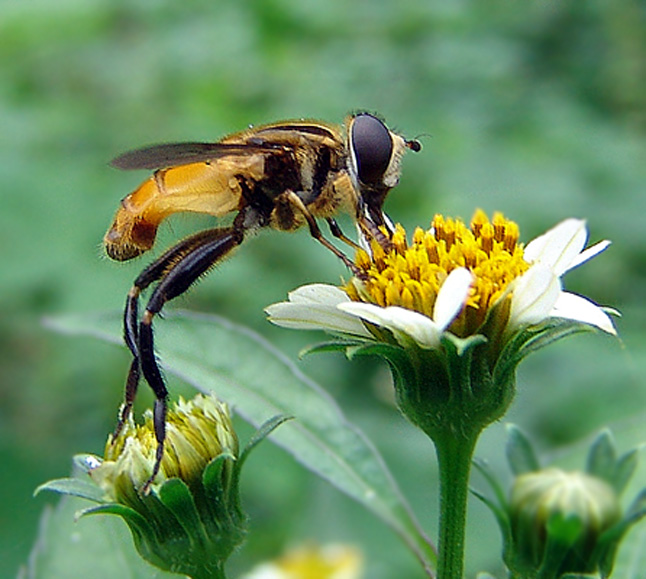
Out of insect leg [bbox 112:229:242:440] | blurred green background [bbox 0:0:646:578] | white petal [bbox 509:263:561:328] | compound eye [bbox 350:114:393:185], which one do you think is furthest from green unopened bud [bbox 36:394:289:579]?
blurred green background [bbox 0:0:646:578]

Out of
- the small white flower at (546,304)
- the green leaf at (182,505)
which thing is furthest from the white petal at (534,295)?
the green leaf at (182,505)

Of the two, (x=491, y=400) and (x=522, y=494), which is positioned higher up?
(x=491, y=400)

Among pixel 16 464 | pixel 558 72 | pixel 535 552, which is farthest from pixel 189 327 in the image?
pixel 558 72

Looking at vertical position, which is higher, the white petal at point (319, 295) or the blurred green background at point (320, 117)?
the blurred green background at point (320, 117)

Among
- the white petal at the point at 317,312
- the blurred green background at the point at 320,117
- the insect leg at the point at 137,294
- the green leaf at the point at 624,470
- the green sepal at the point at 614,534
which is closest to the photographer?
the green sepal at the point at 614,534

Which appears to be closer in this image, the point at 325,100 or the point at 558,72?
the point at 325,100

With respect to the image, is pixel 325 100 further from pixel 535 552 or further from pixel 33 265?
pixel 535 552

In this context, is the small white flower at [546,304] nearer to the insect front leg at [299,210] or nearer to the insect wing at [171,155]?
the insect front leg at [299,210]
